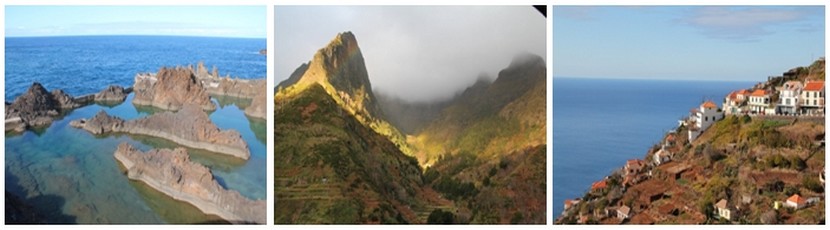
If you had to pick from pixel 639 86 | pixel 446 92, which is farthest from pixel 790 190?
pixel 446 92

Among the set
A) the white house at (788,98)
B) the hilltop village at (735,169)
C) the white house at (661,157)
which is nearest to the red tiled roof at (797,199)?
the hilltop village at (735,169)

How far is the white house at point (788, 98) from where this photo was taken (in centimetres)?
1009

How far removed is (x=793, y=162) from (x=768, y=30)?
4.85 feet

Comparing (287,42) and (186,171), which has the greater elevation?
(287,42)

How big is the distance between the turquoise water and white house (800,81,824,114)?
591cm

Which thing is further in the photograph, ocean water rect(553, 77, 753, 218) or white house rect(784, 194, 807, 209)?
ocean water rect(553, 77, 753, 218)

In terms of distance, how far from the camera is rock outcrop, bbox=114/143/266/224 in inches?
386

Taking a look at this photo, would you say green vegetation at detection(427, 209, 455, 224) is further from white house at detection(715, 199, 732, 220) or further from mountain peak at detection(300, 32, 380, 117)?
white house at detection(715, 199, 732, 220)

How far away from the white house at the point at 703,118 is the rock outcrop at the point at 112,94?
20.4 feet

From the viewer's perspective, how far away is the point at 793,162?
391 inches

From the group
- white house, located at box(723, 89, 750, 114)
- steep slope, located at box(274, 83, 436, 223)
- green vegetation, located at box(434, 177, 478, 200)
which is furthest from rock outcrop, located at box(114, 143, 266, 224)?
white house, located at box(723, 89, 750, 114)

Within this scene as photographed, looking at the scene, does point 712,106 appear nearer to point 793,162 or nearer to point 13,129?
point 793,162

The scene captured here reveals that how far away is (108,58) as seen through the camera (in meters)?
10.1

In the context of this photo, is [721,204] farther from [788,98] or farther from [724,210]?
[788,98]
